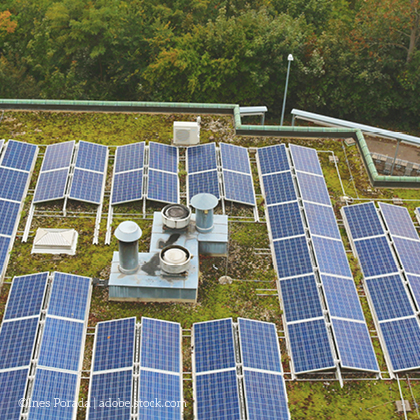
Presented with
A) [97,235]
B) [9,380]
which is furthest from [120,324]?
[97,235]

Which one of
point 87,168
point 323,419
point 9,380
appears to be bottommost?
point 323,419

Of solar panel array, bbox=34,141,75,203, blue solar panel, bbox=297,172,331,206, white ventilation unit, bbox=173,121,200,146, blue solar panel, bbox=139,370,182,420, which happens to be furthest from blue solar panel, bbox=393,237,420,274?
solar panel array, bbox=34,141,75,203

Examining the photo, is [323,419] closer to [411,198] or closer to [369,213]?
[369,213]

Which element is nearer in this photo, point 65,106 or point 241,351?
point 241,351

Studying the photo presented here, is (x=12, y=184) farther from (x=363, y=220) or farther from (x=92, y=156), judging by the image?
(x=363, y=220)

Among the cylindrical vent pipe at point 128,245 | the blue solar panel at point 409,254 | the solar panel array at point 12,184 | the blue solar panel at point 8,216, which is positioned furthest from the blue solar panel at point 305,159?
the blue solar panel at point 8,216

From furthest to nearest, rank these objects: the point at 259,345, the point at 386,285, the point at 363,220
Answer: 1. the point at 363,220
2. the point at 386,285
3. the point at 259,345

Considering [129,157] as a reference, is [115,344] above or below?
below

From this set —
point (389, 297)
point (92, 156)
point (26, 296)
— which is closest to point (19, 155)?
point (92, 156)
